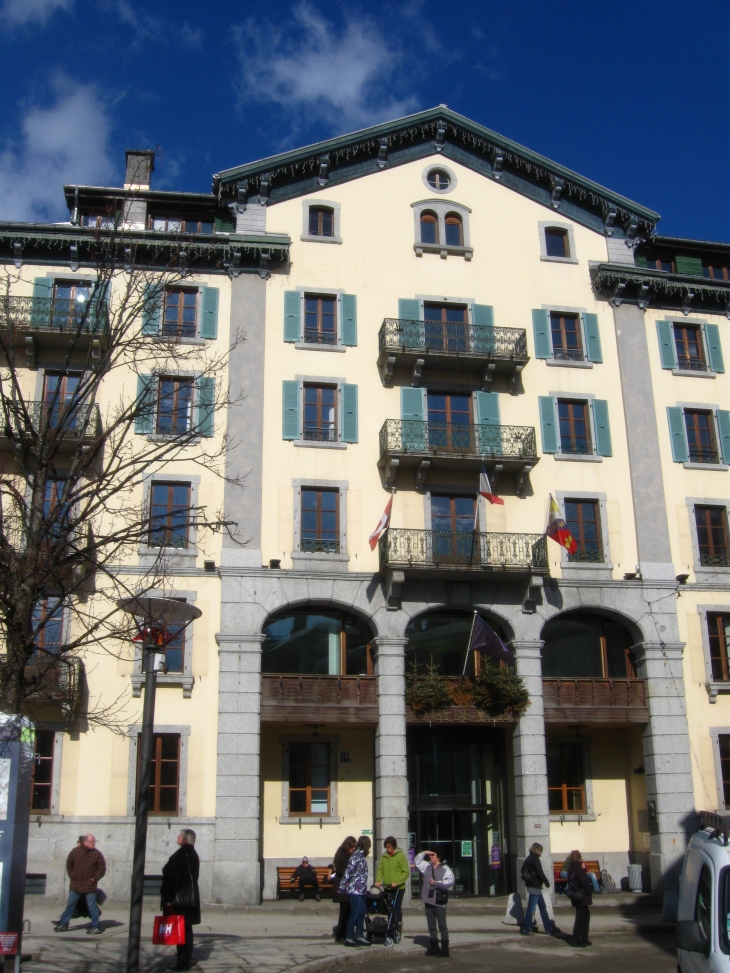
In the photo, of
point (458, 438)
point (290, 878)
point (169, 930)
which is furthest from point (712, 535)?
point (169, 930)

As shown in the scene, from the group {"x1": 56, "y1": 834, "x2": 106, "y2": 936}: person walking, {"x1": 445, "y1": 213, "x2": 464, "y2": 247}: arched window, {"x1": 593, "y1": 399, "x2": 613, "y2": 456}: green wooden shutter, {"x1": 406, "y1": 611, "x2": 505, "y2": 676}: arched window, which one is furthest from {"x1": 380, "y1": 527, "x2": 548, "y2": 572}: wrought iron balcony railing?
{"x1": 56, "y1": 834, "x2": 106, "y2": 936}: person walking

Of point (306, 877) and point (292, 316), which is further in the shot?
point (292, 316)

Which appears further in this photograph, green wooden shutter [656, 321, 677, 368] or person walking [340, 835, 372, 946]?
green wooden shutter [656, 321, 677, 368]

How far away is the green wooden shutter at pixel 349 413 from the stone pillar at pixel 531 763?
754 cm

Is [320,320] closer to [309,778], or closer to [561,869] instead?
[309,778]

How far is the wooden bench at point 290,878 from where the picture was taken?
26344 mm

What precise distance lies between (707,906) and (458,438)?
21.1 metres

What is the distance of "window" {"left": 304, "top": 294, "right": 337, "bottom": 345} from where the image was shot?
30.6 m

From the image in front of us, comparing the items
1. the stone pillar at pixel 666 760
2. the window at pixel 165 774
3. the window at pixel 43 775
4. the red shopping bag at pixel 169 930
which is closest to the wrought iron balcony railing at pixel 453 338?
the stone pillar at pixel 666 760

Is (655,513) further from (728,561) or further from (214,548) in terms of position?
(214,548)

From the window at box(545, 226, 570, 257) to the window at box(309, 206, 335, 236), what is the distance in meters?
7.13

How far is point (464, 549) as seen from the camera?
2850 centimetres

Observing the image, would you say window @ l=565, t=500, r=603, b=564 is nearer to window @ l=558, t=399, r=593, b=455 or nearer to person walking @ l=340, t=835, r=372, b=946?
window @ l=558, t=399, r=593, b=455

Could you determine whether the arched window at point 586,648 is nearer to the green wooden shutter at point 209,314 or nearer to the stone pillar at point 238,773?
the stone pillar at point 238,773
